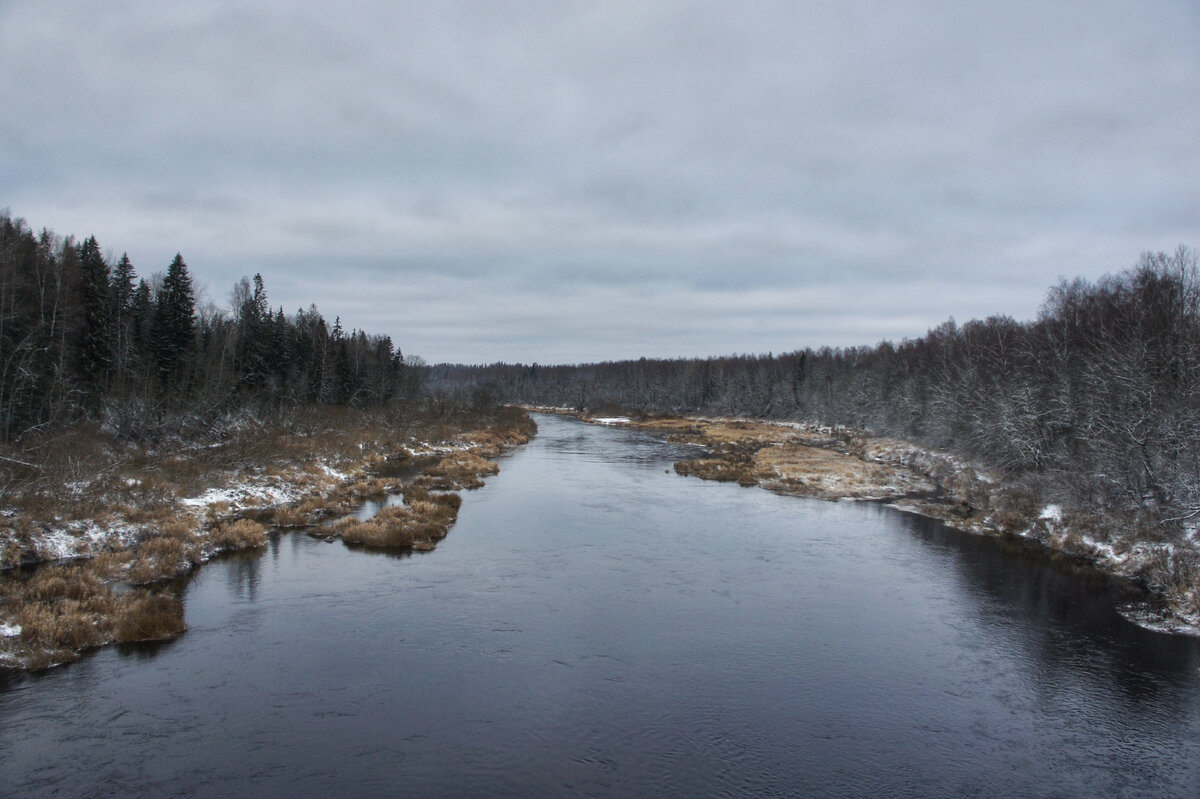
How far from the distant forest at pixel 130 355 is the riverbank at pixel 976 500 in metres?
38.6

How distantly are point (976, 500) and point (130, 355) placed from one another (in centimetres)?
6441

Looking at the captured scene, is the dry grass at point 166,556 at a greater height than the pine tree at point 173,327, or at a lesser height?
lesser

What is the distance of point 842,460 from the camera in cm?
5716

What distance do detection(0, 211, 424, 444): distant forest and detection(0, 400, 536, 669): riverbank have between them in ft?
10.6

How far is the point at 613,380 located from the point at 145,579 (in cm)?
17962

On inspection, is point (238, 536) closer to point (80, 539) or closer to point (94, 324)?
point (80, 539)

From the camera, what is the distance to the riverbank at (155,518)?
15.8m

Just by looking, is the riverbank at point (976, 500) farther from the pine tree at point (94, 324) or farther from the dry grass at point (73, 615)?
the pine tree at point (94, 324)

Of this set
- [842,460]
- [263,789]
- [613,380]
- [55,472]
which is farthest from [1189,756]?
[613,380]

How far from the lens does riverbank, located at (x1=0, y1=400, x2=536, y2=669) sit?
51.9 ft

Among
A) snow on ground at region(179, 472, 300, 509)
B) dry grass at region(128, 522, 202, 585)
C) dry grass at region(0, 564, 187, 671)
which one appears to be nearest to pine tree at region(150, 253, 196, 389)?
snow on ground at region(179, 472, 300, 509)

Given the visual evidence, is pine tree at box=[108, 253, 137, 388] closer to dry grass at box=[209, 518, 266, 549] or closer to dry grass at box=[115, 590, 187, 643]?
dry grass at box=[209, 518, 266, 549]

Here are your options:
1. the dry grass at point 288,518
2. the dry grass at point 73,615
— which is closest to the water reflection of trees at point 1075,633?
the dry grass at point 73,615

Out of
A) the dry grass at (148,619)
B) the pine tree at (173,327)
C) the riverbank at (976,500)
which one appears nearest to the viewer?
the dry grass at (148,619)
